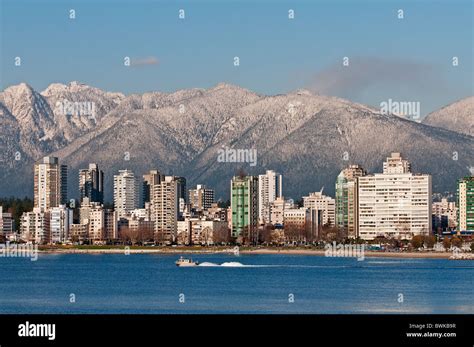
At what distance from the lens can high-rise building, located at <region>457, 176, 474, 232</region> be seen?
509 ft

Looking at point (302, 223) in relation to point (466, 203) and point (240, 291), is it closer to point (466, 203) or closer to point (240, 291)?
point (466, 203)

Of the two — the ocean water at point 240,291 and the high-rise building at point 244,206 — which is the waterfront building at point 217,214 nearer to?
the high-rise building at point 244,206

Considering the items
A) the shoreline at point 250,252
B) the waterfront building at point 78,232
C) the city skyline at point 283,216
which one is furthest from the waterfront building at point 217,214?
the shoreline at point 250,252

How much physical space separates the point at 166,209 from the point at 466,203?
41.8 metres

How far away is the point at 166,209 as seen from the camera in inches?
6890

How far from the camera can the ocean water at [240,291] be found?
4638 cm

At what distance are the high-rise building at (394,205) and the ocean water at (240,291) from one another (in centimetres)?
8048

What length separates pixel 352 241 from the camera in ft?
499

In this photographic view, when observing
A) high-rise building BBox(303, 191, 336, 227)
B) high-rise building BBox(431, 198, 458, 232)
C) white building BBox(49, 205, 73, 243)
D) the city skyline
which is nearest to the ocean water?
the city skyline

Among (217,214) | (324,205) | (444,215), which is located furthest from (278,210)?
(444,215)
